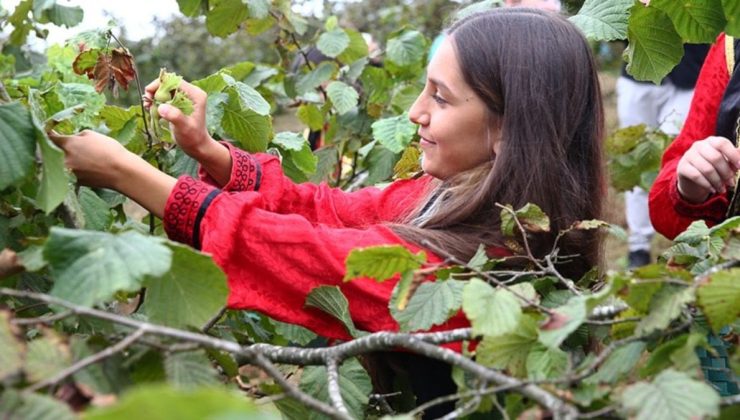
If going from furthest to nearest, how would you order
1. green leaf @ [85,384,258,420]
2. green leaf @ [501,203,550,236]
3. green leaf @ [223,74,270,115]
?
green leaf @ [223,74,270,115] < green leaf @ [501,203,550,236] < green leaf @ [85,384,258,420]

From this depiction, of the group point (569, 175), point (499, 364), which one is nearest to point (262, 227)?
point (499, 364)

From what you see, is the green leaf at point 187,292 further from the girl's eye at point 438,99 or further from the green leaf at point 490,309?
the girl's eye at point 438,99

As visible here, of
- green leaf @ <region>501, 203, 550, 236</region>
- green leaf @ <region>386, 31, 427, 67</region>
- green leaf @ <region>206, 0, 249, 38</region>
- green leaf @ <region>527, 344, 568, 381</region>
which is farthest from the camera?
green leaf @ <region>386, 31, 427, 67</region>

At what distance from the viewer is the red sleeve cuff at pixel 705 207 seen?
2090mm

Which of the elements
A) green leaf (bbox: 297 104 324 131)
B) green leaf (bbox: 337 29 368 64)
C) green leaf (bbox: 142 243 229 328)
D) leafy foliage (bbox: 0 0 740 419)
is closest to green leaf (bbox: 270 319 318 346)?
leafy foliage (bbox: 0 0 740 419)

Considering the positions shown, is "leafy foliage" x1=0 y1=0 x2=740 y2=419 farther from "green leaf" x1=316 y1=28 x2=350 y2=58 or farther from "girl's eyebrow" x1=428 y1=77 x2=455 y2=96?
"green leaf" x1=316 y1=28 x2=350 y2=58

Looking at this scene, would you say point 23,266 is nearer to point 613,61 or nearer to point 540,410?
point 540,410

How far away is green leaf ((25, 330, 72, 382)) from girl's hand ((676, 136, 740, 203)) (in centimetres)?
133

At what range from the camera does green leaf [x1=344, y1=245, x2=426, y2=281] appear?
136 cm

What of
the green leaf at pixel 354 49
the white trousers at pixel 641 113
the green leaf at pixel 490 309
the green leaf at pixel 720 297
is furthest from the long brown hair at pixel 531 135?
the white trousers at pixel 641 113

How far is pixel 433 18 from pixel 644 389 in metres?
7.36

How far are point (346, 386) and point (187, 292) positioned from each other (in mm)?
415

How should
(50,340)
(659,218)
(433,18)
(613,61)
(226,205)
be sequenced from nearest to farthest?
(50,340) → (226,205) → (659,218) → (433,18) → (613,61)

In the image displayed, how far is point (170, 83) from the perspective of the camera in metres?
1.72
